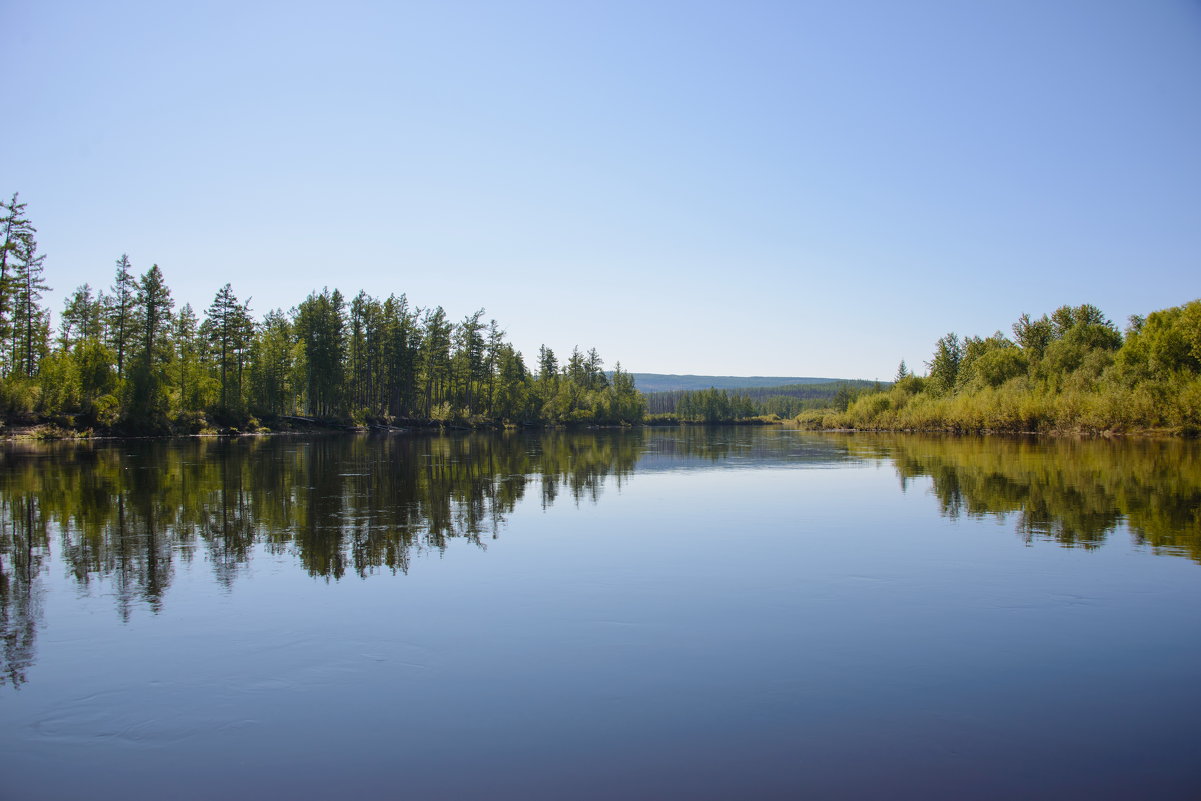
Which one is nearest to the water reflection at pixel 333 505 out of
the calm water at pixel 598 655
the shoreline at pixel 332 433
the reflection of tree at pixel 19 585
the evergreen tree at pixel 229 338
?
the reflection of tree at pixel 19 585

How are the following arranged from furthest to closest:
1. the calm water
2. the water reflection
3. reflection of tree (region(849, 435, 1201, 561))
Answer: reflection of tree (region(849, 435, 1201, 561)), the water reflection, the calm water

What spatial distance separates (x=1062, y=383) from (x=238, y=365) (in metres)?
85.4

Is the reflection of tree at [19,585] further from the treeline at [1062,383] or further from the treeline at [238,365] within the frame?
the treeline at [1062,383]

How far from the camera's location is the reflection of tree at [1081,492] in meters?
15.5

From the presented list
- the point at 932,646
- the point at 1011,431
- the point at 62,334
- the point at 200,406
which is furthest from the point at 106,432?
the point at 1011,431

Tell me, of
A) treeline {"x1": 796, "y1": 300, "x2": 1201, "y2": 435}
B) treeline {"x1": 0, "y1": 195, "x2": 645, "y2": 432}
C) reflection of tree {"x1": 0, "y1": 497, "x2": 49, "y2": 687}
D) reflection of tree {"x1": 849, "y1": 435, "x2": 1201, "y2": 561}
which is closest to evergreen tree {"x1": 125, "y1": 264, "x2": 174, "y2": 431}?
treeline {"x1": 0, "y1": 195, "x2": 645, "y2": 432}

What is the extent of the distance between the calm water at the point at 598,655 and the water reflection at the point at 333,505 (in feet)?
0.45

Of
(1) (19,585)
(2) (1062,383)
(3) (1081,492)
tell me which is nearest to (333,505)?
(1) (19,585)

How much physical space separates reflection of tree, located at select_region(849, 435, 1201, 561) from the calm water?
0.22m

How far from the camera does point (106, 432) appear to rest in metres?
55.9

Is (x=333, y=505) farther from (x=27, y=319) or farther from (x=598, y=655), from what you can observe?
(x=27, y=319)

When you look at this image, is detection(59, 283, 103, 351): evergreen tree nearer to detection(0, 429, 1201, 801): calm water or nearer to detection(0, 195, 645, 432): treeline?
detection(0, 195, 645, 432): treeline

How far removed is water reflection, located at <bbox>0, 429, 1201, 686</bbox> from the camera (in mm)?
12297

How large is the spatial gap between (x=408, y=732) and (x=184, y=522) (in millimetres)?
13130
